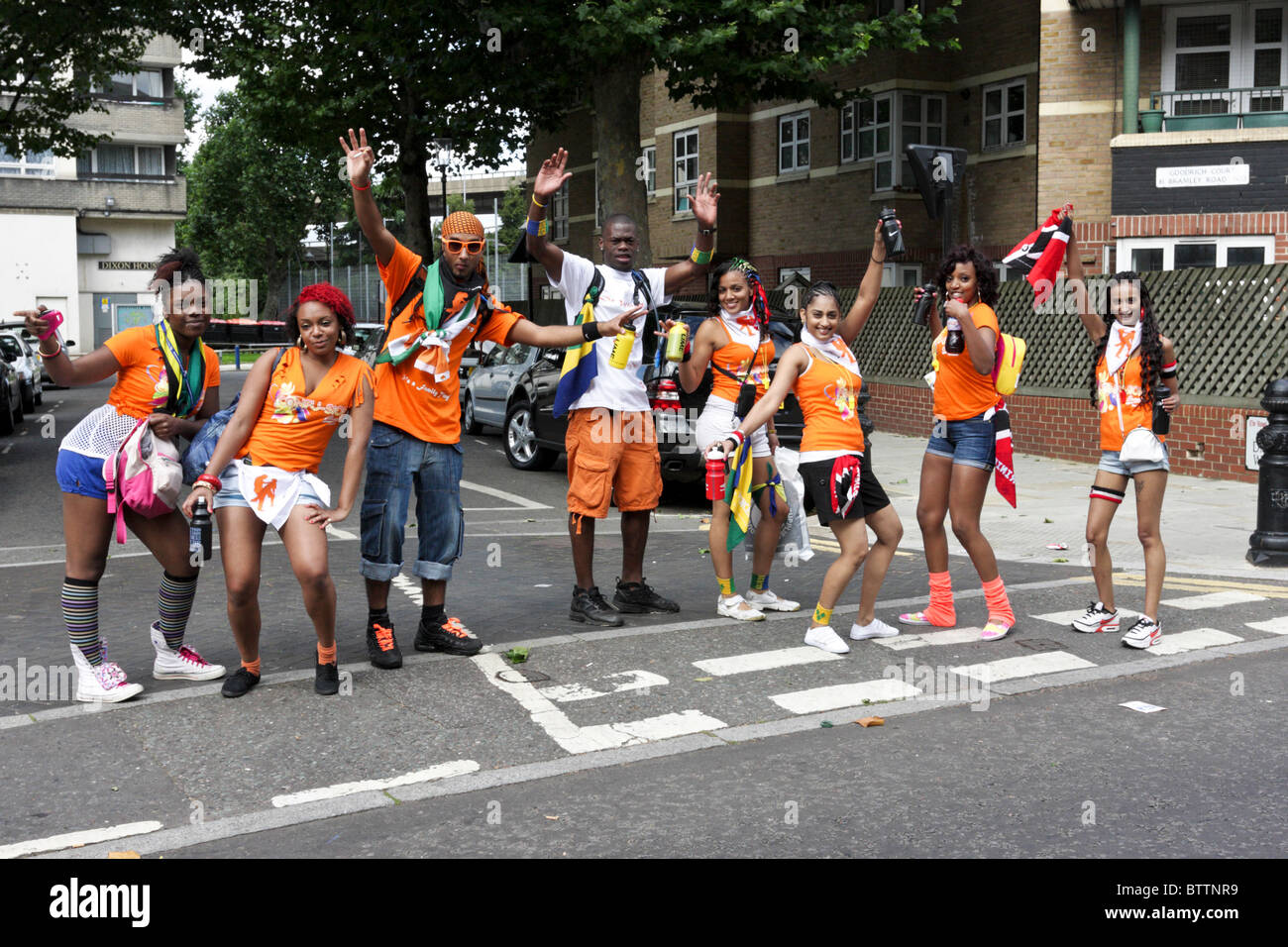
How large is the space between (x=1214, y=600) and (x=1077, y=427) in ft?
27.0

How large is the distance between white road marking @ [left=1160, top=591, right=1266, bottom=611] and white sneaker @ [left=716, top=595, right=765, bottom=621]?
2.49 meters

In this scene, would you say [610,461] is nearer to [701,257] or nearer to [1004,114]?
[701,257]

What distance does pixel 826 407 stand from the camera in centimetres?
675

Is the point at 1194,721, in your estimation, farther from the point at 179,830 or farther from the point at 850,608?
the point at 179,830

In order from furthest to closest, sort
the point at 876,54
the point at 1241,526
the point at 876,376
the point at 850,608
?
1. the point at 876,54
2. the point at 876,376
3. the point at 1241,526
4. the point at 850,608

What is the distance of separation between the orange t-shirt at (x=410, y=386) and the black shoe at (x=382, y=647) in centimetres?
91

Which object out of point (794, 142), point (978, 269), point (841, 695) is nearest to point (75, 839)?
point (841, 695)

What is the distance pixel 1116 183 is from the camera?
800 inches

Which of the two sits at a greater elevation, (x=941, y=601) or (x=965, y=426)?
(x=965, y=426)

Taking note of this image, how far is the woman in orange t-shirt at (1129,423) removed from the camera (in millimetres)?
6867

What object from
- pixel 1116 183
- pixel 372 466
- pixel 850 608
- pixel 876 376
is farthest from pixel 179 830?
pixel 1116 183

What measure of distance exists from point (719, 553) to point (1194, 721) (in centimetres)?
272

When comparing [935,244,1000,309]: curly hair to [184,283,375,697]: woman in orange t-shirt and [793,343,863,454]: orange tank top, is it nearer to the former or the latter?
[793,343,863,454]: orange tank top

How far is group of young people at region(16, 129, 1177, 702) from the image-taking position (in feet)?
18.6
